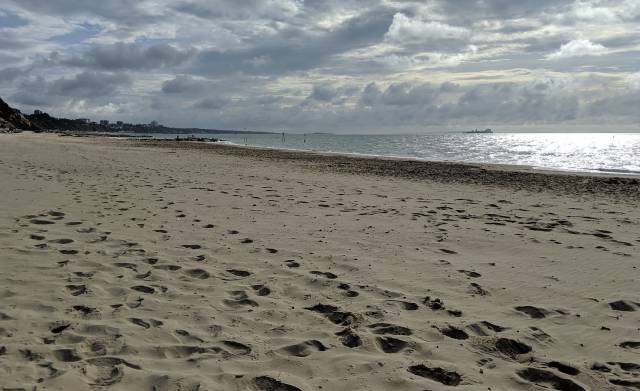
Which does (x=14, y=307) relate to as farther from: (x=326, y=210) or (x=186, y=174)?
(x=186, y=174)

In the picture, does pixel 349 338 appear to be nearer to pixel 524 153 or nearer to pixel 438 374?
pixel 438 374

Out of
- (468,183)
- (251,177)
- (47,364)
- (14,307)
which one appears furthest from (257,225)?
(468,183)

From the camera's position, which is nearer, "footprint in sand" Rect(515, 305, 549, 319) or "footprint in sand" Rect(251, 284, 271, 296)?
"footprint in sand" Rect(515, 305, 549, 319)

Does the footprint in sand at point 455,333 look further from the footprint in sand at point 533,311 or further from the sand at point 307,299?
the footprint in sand at point 533,311

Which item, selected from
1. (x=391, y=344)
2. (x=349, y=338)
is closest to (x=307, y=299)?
(x=349, y=338)

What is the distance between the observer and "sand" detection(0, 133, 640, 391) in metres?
3.32

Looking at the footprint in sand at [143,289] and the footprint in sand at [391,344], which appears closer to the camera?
the footprint in sand at [391,344]

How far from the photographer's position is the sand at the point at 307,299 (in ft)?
10.9

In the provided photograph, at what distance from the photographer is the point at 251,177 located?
16.7 m

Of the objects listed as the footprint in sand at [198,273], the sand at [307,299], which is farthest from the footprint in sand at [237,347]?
the footprint in sand at [198,273]

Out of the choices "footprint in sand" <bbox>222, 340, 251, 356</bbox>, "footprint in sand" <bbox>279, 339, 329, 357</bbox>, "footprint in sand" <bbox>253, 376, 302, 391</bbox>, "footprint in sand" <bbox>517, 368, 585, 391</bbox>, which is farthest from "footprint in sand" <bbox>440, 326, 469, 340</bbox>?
"footprint in sand" <bbox>222, 340, 251, 356</bbox>

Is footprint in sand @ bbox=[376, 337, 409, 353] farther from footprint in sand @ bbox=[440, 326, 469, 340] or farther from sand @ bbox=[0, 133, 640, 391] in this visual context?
footprint in sand @ bbox=[440, 326, 469, 340]

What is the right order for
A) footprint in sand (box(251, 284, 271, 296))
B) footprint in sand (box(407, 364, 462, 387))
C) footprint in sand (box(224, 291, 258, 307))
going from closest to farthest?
footprint in sand (box(407, 364, 462, 387))
footprint in sand (box(224, 291, 258, 307))
footprint in sand (box(251, 284, 271, 296))

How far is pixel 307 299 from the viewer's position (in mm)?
4734
